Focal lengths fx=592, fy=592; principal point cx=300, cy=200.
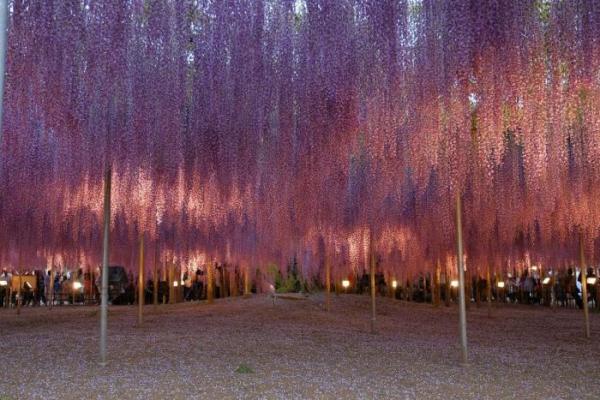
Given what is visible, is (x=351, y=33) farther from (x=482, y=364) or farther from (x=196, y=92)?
(x=482, y=364)

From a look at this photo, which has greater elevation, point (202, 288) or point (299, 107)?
point (299, 107)

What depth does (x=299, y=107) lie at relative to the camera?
8.15 m

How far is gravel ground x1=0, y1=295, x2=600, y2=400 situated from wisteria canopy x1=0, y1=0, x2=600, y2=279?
2.55 meters

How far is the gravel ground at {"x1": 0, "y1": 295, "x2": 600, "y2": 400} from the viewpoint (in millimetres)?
6148

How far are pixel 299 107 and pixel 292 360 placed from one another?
3457 millimetres

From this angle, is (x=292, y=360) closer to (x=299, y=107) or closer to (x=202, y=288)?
(x=299, y=107)

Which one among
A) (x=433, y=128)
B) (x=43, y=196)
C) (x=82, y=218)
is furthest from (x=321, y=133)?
(x=82, y=218)

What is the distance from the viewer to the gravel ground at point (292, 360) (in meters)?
6.15

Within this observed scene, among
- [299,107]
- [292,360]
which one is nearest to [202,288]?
[292,360]

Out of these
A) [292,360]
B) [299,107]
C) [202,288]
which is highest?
[299,107]

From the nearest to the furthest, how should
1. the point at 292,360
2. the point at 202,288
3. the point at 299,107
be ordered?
the point at 292,360 < the point at 299,107 < the point at 202,288

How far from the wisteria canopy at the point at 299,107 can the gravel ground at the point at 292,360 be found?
8.35 feet

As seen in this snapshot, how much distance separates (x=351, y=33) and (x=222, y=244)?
11.9 m

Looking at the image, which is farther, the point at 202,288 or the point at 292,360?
the point at 202,288
